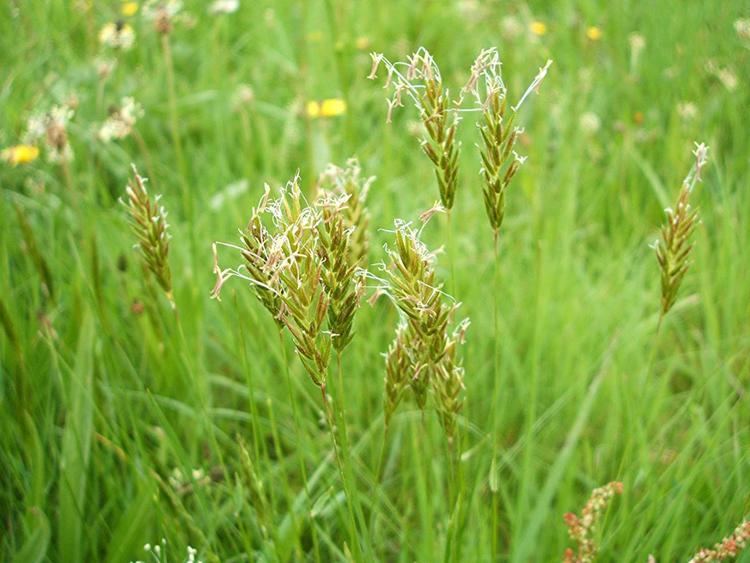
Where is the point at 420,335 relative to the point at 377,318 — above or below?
above

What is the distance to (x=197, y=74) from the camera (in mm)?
3096

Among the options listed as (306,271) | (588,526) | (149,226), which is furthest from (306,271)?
(588,526)

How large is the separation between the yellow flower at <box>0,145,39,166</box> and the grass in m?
0.05

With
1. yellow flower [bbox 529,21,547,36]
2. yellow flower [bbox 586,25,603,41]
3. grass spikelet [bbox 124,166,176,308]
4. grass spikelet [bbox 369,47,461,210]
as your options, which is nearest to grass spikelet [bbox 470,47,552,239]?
grass spikelet [bbox 369,47,461,210]

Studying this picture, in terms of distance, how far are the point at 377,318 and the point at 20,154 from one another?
121 cm

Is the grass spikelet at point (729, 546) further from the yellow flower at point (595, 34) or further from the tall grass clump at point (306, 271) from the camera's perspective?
the yellow flower at point (595, 34)

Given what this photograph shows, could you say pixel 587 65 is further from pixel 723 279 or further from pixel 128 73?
pixel 128 73

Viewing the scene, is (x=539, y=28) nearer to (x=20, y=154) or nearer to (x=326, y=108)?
(x=326, y=108)

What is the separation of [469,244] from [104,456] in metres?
1.07

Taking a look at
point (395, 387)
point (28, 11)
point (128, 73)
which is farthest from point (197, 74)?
point (395, 387)

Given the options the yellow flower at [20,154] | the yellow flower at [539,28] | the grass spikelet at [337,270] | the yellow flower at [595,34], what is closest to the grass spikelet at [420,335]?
the grass spikelet at [337,270]

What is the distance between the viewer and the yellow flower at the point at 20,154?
223cm

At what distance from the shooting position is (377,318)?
1.86 m

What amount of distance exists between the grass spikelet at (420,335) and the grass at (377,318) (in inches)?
2.1
